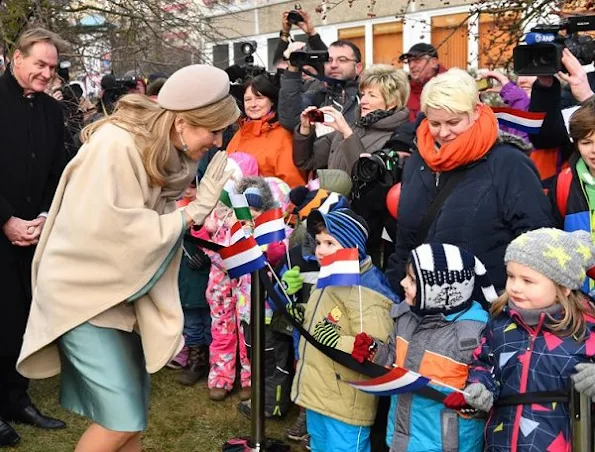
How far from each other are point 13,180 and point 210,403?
187 cm

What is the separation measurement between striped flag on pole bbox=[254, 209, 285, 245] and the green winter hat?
1261mm

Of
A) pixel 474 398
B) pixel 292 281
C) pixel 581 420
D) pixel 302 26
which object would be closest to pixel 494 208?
pixel 474 398

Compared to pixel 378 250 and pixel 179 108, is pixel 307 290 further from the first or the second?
pixel 179 108

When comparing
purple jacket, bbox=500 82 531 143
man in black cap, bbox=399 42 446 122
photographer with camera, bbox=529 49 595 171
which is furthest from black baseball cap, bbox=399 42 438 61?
photographer with camera, bbox=529 49 595 171

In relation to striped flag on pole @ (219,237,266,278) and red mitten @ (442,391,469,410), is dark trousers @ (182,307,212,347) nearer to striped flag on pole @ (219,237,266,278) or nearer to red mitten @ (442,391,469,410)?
striped flag on pole @ (219,237,266,278)

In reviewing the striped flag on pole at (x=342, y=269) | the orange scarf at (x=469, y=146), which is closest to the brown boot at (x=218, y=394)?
the striped flag on pole at (x=342, y=269)

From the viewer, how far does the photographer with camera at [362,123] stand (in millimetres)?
4453

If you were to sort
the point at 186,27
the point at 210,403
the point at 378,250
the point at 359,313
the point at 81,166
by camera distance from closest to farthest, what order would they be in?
the point at 81,166, the point at 359,313, the point at 378,250, the point at 210,403, the point at 186,27

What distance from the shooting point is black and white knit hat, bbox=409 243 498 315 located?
3.08 m

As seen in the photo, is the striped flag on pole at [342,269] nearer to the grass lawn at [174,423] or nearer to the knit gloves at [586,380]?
the knit gloves at [586,380]

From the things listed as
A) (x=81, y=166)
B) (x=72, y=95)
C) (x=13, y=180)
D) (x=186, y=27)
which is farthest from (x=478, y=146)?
(x=186, y=27)

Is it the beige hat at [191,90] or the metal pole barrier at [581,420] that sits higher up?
the beige hat at [191,90]

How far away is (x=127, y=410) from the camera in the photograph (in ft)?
9.88

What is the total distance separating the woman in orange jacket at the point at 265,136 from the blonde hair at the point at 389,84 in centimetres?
69
